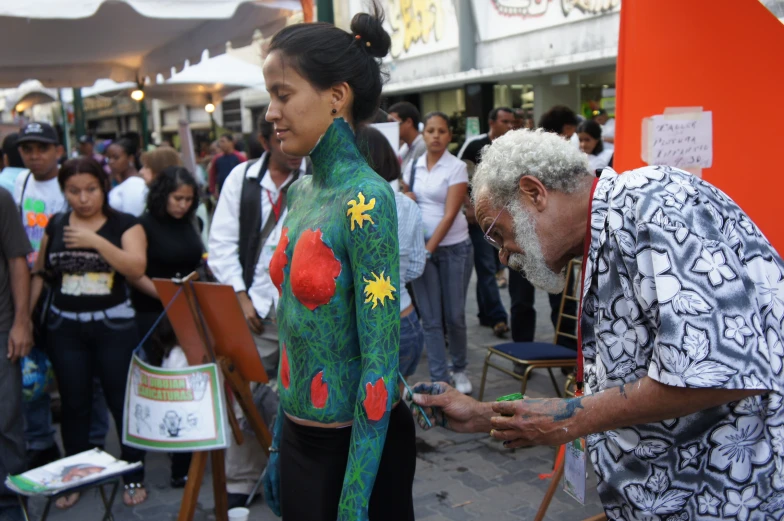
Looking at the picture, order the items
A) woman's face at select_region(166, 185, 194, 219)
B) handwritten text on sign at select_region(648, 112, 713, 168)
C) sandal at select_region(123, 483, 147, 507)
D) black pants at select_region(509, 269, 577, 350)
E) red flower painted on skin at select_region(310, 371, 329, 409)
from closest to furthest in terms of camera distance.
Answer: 1. red flower painted on skin at select_region(310, 371, 329, 409)
2. handwritten text on sign at select_region(648, 112, 713, 168)
3. sandal at select_region(123, 483, 147, 507)
4. woman's face at select_region(166, 185, 194, 219)
5. black pants at select_region(509, 269, 577, 350)

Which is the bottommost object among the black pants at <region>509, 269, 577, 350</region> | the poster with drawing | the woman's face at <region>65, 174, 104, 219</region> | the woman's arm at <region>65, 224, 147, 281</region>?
the black pants at <region>509, 269, 577, 350</region>

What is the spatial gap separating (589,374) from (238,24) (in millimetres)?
5331

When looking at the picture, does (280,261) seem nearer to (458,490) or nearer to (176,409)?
(176,409)

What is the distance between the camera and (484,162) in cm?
183

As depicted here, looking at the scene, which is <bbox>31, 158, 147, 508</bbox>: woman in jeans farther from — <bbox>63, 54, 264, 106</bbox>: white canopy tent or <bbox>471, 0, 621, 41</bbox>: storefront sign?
<bbox>471, 0, 621, 41</bbox>: storefront sign

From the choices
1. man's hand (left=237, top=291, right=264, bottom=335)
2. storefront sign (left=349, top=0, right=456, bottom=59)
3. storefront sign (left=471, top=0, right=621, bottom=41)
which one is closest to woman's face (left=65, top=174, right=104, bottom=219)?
man's hand (left=237, top=291, right=264, bottom=335)

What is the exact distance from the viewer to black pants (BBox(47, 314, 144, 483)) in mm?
4047

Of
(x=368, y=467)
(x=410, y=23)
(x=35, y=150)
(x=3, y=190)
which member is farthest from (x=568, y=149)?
(x=410, y=23)

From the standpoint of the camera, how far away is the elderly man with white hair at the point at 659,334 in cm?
140

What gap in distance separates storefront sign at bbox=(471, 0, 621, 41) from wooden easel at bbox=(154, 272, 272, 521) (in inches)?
406

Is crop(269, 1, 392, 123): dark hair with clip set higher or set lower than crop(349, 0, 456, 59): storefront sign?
lower

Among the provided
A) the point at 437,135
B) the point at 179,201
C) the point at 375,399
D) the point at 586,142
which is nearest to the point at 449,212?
the point at 437,135

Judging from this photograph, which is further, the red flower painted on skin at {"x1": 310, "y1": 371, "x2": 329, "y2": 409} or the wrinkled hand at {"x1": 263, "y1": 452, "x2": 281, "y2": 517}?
the wrinkled hand at {"x1": 263, "y1": 452, "x2": 281, "y2": 517}

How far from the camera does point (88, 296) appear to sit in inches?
159
